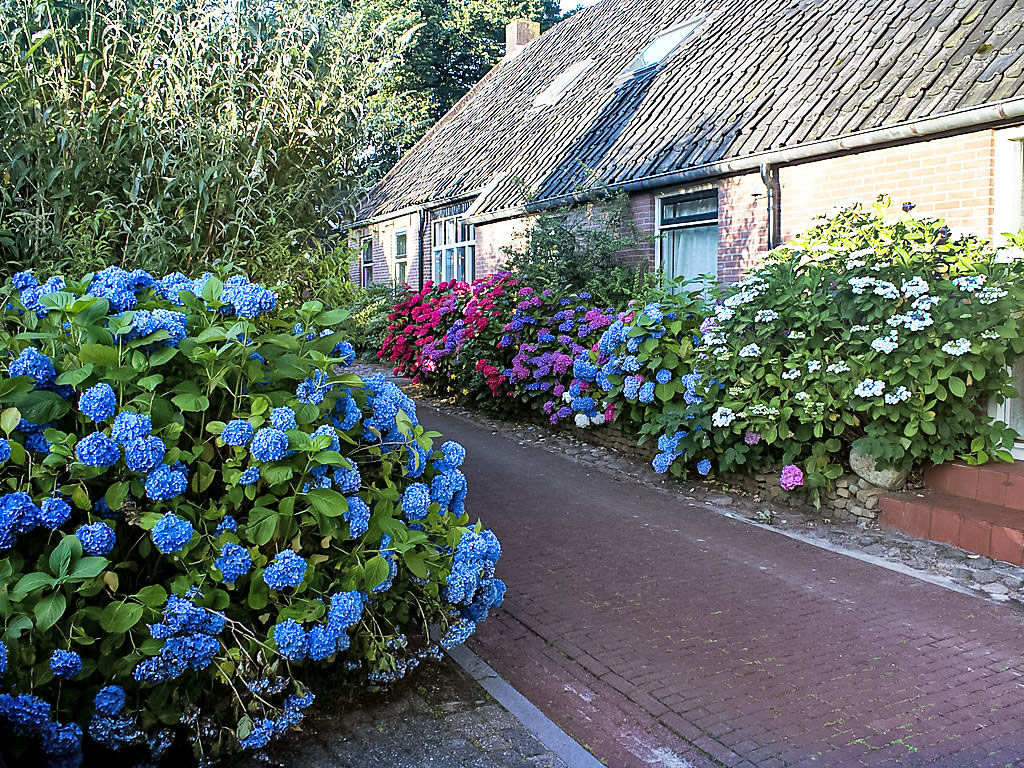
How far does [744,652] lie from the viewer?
480 centimetres

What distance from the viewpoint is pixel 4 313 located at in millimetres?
3883

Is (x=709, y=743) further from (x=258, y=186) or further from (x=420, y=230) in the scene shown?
(x=420, y=230)

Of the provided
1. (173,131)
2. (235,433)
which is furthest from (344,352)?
(173,131)

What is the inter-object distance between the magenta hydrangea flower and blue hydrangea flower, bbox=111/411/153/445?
551 centimetres

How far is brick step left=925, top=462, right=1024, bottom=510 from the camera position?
6.60m

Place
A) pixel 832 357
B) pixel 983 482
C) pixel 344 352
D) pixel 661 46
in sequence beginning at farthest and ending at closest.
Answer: pixel 661 46 < pixel 832 357 < pixel 983 482 < pixel 344 352

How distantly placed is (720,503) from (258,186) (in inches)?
191

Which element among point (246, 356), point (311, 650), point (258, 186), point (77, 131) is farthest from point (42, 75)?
point (311, 650)

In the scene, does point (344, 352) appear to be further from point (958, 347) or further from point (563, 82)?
point (563, 82)

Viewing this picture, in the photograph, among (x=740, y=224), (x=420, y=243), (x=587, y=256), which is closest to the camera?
(x=740, y=224)

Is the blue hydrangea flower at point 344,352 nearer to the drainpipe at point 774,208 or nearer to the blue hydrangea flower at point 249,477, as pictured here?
the blue hydrangea flower at point 249,477

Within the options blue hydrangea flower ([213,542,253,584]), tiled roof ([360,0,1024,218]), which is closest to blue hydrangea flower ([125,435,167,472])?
blue hydrangea flower ([213,542,253,584])

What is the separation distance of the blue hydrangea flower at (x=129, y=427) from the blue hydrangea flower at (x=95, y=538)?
31 centimetres

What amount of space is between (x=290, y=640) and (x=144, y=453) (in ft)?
2.85
